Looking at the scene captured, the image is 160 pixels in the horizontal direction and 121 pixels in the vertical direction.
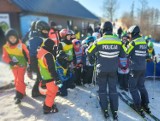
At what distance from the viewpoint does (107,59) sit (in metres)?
5.05

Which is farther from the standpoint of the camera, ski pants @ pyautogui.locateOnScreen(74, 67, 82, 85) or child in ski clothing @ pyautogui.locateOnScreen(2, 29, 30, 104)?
ski pants @ pyautogui.locateOnScreen(74, 67, 82, 85)

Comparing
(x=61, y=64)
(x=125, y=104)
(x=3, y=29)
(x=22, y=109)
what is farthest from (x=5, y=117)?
(x=3, y=29)

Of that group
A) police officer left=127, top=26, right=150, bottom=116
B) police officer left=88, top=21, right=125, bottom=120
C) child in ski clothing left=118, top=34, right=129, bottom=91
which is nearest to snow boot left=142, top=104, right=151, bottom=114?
police officer left=127, top=26, right=150, bottom=116

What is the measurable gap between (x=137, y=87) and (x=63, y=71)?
2041mm

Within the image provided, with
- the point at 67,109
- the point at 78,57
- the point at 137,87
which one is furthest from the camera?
the point at 78,57

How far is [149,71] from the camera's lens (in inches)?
344

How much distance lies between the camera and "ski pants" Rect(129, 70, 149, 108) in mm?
5660

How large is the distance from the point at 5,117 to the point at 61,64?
1.99 m

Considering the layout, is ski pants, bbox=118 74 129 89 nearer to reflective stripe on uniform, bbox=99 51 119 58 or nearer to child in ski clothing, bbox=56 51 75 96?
child in ski clothing, bbox=56 51 75 96

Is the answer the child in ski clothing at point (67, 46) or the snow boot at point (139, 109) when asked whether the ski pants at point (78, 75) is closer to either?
the child in ski clothing at point (67, 46)

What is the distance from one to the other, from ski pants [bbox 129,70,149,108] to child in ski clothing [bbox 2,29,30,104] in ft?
9.01

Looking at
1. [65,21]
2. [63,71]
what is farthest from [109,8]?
[63,71]

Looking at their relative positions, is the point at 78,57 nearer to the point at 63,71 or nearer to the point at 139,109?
the point at 63,71

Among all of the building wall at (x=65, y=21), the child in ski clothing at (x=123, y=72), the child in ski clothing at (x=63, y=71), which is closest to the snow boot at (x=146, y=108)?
the child in ski clothing at (x=123, y=72)
